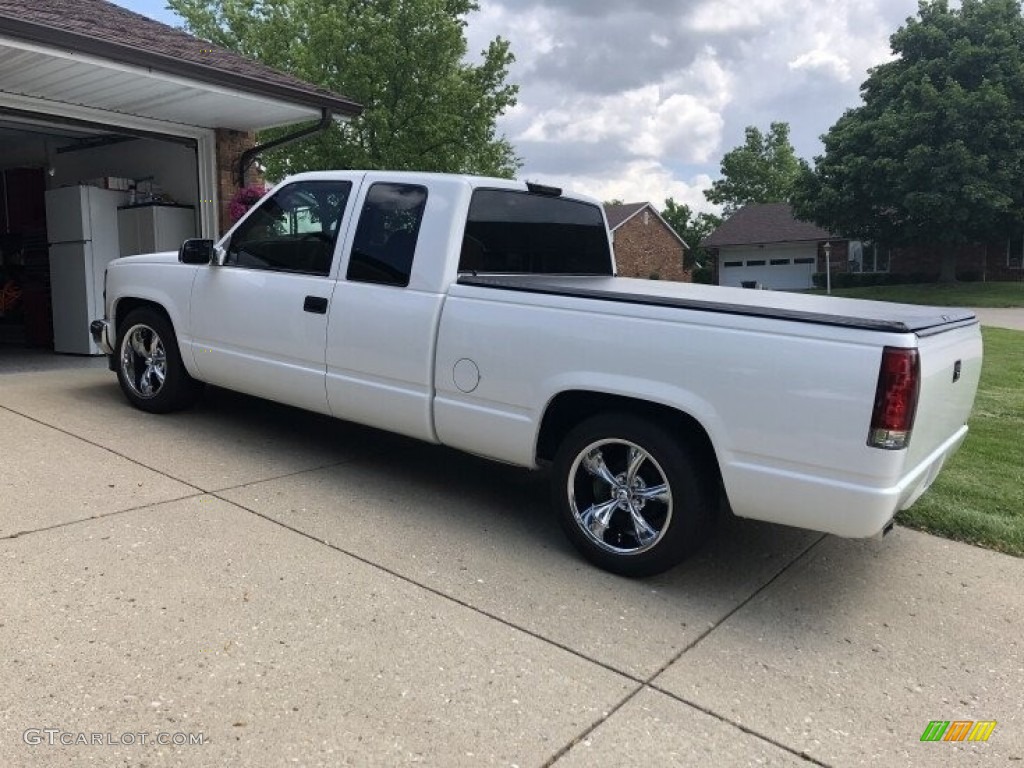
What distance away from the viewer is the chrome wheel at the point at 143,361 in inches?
248

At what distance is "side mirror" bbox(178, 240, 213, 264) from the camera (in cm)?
566

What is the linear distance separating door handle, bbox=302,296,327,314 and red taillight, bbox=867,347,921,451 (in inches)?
126

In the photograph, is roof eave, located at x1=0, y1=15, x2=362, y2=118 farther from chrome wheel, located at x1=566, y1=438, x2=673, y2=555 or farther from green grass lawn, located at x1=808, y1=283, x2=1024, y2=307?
green grass lawn, located at x1=808, y1=283, x2=1024, y2=307

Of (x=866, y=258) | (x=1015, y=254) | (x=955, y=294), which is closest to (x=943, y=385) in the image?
(x=955, y=294)

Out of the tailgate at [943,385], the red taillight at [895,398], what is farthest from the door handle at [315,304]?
the tailgate at [943,385]

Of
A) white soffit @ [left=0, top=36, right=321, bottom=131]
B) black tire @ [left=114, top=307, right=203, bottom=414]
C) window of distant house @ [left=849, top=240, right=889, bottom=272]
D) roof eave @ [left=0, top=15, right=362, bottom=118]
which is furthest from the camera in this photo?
window of distant house @ [left=849, top=240, right=889, bottom=272]

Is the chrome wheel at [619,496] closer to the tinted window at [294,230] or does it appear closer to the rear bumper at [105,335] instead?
the tinted window at [294,230]

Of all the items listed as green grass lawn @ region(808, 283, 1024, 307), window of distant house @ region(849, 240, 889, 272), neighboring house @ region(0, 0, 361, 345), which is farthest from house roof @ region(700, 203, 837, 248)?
neighboring house @ region(0, 0, 361, 345)

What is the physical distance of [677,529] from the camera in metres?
3.73

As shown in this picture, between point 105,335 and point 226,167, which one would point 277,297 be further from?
point 226,167

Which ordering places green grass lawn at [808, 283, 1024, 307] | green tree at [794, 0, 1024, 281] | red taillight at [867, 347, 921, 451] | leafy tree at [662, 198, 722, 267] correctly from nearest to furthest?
red taillight at [867, 347, 921, 451] < green grass lawn at [808, 283, 1024, 307] < green tree at [794, 0, 1024, 281] < leafy tree at [662, 198, 722, 267]

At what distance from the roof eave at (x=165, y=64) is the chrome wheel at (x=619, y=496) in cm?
605

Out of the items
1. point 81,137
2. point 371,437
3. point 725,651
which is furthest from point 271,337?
point 81,137

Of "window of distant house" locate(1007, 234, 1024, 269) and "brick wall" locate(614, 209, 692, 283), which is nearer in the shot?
"window of distant house" locate(1007, 234, 1024, 269)
